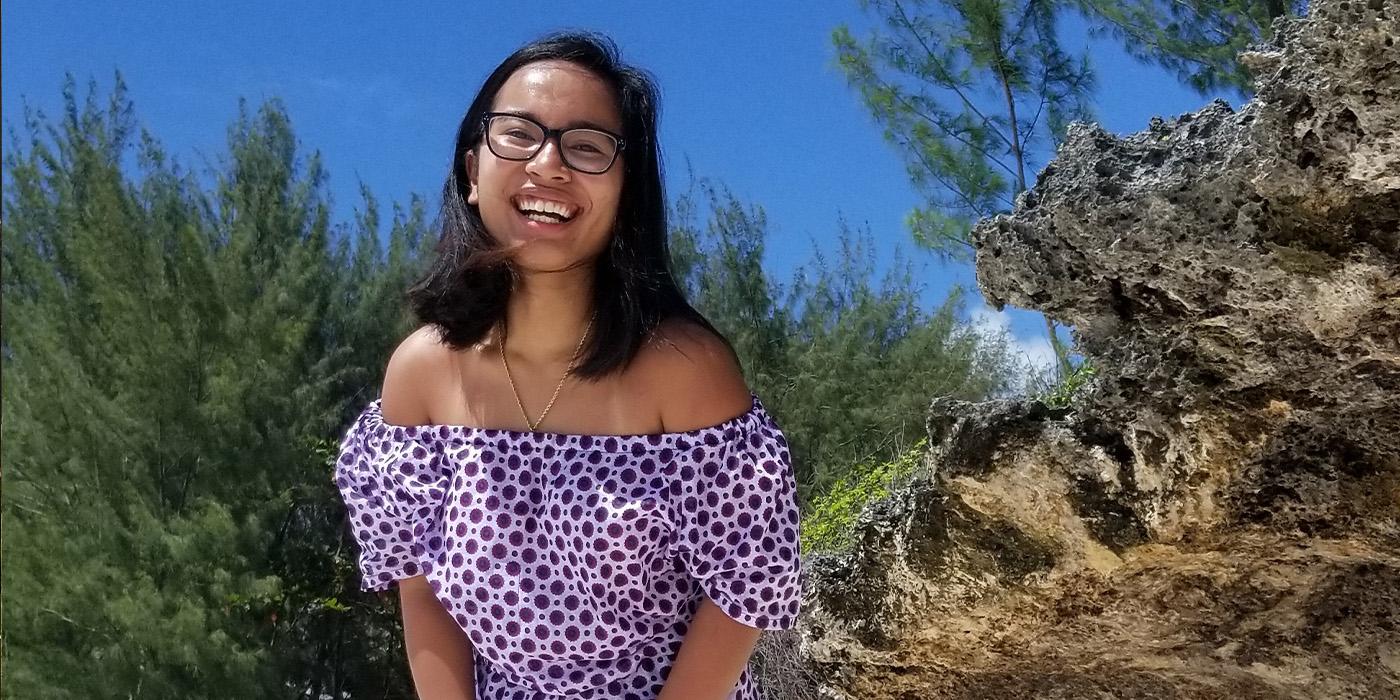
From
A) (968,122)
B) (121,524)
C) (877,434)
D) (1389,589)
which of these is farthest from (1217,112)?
(877,434)

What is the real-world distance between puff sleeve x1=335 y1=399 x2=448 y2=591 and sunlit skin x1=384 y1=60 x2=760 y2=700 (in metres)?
0.03

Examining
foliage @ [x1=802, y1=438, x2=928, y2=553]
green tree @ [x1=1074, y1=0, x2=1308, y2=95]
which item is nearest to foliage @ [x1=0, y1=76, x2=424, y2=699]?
foliage @ [x1=802, y1=438, x2=928, y2=553]

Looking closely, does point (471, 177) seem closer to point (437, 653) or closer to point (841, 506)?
point (437, 653)

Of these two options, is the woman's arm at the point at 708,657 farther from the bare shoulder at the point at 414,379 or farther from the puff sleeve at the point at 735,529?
the bare shoulder at the point at 414,379

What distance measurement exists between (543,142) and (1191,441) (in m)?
0.79

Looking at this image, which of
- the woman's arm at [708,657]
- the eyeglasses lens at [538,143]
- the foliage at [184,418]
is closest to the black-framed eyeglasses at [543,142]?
the eyeglasses lens at [538,143]

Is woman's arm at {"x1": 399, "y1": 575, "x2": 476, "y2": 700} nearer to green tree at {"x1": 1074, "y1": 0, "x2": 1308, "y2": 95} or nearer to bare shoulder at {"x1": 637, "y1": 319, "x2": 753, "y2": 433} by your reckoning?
bare shoulder at {"x1": 637, "y1": 319, "x2": 753, "y2": 433}

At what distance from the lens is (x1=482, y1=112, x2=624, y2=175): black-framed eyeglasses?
1.06 m

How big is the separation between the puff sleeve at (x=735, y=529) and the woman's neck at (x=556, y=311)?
188 mm

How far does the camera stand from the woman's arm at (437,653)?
45.4 inches

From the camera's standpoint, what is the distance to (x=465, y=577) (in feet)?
3.51

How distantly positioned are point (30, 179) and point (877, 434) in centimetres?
566

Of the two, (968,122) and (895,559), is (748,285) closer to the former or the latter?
(968,122)

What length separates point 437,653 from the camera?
115cm
